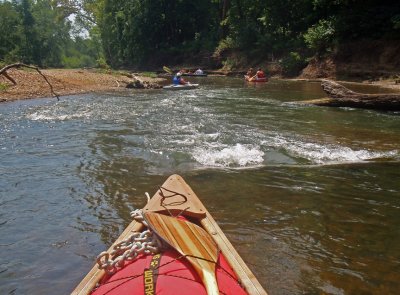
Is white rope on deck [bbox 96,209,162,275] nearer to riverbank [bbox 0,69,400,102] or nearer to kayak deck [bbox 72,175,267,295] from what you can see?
kayak deck [bbox 72,175,267,295]

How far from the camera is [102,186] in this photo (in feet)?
21.5

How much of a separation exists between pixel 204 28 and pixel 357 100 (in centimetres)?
3377

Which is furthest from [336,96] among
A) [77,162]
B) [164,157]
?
[77,162]

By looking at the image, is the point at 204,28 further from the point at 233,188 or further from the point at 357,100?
the point at 233,188

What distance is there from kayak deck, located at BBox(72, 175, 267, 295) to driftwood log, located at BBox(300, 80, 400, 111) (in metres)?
9.59

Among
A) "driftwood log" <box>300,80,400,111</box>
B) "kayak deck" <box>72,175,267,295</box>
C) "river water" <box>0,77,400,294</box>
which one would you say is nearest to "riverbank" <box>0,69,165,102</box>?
"river water" <box>0,77,400,294</box>

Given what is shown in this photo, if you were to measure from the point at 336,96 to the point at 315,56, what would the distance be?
14590 mm

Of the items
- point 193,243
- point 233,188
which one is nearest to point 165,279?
point 193,243

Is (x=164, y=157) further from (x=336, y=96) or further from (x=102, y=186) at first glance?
(x=336, y=96)

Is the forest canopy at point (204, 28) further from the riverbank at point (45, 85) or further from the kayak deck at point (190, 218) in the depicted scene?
the kayak deck at point (190, 218)

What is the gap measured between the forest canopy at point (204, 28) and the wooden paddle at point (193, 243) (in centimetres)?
2187

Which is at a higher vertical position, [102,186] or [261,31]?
[261,31]

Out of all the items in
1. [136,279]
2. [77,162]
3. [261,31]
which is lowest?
[77,162]

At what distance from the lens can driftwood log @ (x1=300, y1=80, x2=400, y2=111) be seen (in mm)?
12609
